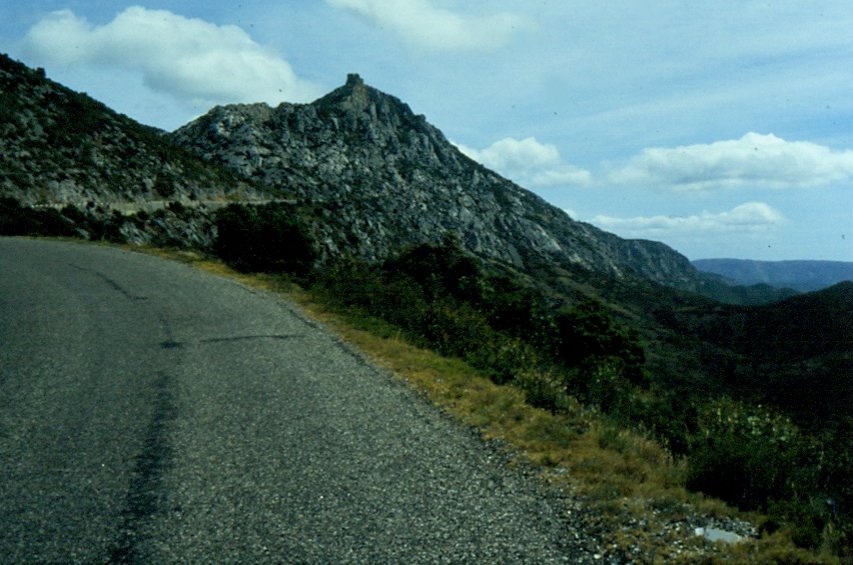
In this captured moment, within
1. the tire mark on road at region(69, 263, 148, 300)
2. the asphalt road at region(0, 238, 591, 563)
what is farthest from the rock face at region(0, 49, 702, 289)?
the asphalt road at region(0, 238, 591, 563)

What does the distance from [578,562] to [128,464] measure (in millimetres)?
4725

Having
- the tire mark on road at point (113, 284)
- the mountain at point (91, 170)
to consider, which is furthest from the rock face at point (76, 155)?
the tire mark on road at point (113, 284)

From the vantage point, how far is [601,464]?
6.10 m

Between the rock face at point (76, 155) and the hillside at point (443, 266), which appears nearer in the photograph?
the hillside at point (443, 266)

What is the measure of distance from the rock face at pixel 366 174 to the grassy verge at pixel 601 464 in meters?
78.6

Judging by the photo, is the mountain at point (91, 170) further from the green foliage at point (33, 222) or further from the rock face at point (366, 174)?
the rock face at point (366, 174)

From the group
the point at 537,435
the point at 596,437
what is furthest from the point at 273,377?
the point at 596,437

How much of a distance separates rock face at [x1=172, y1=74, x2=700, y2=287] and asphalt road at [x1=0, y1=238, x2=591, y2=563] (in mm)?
77204

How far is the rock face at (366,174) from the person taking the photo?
12019cm

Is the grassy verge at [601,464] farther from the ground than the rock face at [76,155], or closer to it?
closer to it

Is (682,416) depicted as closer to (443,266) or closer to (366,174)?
(443,266)

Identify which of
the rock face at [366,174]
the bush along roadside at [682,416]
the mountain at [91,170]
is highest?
the rock face at [366,174]

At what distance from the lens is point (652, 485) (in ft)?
18.3

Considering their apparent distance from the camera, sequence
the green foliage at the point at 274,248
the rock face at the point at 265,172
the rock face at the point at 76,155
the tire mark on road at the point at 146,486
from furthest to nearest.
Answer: the rock face at the point at 265,172
the rock face at the point at 76,155
the green foliage at the point at 274,248
the tire mark on road at the point at 146,486
